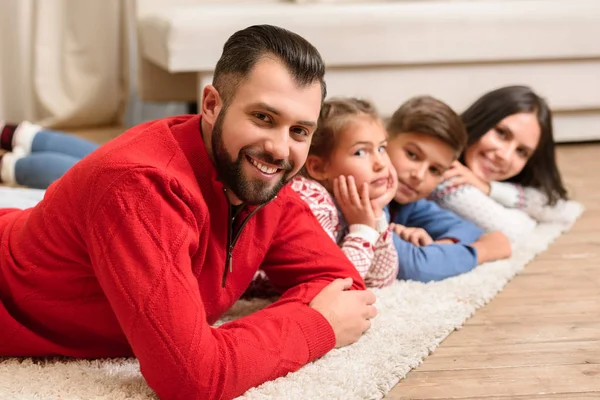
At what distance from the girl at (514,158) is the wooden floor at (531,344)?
0.27m

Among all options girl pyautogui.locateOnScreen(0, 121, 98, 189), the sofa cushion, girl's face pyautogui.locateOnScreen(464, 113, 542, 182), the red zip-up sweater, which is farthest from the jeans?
girl's face pyautogui.locateOnScreen(464, 113, 542, 182)

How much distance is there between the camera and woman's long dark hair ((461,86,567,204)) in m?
2.21

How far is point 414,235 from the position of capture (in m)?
1.86

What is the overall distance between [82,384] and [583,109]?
2.70 metres

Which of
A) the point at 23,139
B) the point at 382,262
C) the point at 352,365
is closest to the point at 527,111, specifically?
the point at 382,262

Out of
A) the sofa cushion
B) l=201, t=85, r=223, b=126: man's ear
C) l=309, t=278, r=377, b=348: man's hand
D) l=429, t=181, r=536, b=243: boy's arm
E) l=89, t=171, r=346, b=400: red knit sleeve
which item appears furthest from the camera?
the sofa cushion

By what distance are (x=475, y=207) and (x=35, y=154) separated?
1198mm

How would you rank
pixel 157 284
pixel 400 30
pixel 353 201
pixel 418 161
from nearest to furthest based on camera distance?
pixel 157 284, pixel 353 201, pixel 418 161, pixel 400 30

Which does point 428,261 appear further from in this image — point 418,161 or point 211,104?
point 211,104

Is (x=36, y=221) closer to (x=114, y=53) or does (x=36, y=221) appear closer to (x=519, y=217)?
(x=519, y=217)

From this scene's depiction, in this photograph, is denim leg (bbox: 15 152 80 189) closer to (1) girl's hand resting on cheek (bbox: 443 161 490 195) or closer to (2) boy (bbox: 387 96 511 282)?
(2) boy (bbox: 387 96 511 282)

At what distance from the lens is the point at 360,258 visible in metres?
1.58

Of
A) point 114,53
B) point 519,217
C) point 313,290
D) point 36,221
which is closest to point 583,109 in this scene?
point 519,217

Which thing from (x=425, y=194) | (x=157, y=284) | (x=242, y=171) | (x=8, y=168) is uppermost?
(x=242, y=171)
